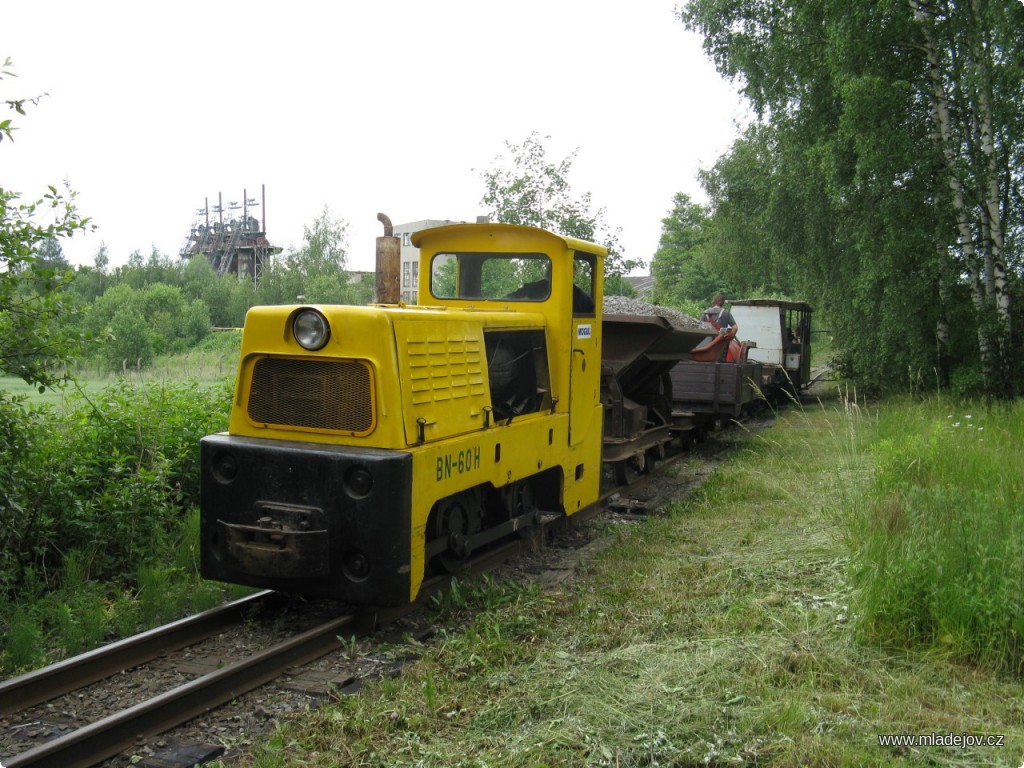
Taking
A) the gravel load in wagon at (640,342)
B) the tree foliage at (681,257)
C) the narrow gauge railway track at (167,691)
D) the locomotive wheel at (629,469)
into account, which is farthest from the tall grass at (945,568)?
the tree foliage at (681,257)

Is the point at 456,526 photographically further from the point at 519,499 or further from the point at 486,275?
the point at 486,275

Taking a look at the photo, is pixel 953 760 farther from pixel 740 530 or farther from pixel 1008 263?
pixel 1008 263

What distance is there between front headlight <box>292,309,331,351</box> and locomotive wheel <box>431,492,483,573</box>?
54.5 inches

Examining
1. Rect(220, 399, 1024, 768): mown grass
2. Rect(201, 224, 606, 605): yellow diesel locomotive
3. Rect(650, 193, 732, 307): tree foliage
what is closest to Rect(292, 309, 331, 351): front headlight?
Rect(201, 224, 606, 605): yellow diesel locomotive

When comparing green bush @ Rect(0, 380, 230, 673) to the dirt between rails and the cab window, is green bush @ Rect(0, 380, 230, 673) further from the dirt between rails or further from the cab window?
the cab window

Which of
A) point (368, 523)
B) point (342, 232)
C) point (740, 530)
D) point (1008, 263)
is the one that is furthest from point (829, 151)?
point (342, 232)

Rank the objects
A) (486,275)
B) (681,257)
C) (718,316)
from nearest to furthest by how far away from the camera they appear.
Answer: (486,275) < (718,316) < (681,257)

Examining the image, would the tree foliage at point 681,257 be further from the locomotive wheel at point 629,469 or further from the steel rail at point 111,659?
the steel rail at point 111,659

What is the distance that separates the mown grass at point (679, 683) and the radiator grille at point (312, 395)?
1.43 meters

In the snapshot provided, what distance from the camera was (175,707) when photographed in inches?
160

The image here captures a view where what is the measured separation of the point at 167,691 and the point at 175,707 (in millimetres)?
226

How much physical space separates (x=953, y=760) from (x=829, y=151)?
12651 mm

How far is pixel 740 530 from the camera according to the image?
748 cm

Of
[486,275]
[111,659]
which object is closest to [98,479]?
[111,659]
